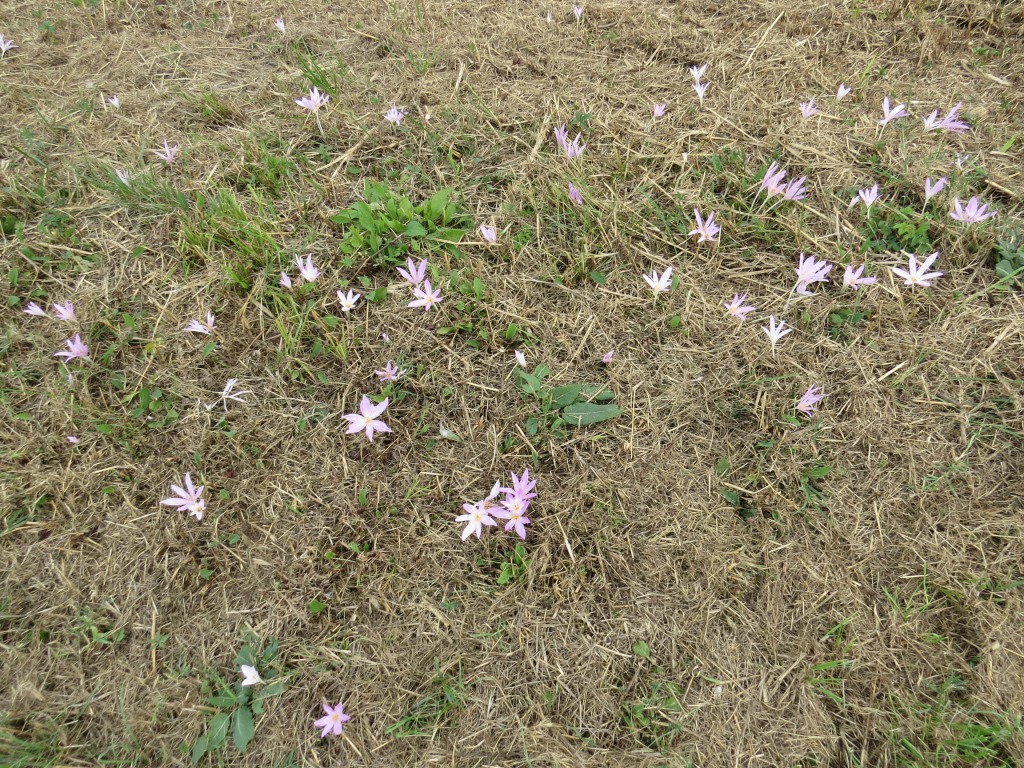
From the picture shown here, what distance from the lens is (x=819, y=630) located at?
1.63 meters

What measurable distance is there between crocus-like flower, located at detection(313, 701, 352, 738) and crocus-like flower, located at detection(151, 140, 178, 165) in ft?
7.14

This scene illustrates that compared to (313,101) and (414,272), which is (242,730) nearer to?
(414,272)

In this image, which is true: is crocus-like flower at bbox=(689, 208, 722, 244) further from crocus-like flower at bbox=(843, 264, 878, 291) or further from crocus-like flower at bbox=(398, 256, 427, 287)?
crocus-like flower at bbox=(398, 256, 427, 287)

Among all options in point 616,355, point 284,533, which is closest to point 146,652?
point 284,533

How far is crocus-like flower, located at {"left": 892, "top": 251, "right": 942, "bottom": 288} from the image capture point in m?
2.00

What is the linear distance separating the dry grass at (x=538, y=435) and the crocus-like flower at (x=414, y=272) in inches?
3.6

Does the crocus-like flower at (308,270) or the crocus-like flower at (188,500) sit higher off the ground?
the crocus-like flower at (308,270)

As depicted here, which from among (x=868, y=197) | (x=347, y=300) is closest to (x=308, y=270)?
(x=347, y=300)

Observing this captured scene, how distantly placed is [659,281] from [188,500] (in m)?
1.69

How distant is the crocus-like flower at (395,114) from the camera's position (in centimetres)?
244

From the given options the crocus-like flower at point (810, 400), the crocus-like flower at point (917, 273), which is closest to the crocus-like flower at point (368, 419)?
the crocus-like flower at point (810, 400)

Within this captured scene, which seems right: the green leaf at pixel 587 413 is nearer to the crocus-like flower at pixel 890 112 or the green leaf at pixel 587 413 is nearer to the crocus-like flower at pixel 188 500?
the crocus-like flower at pixel 188 500

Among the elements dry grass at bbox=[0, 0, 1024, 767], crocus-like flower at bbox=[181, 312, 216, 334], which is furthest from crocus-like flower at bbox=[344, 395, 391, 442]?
crocus-like flower at bbox=[181, 312, 216, 334]

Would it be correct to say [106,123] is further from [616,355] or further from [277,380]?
[616,355]
